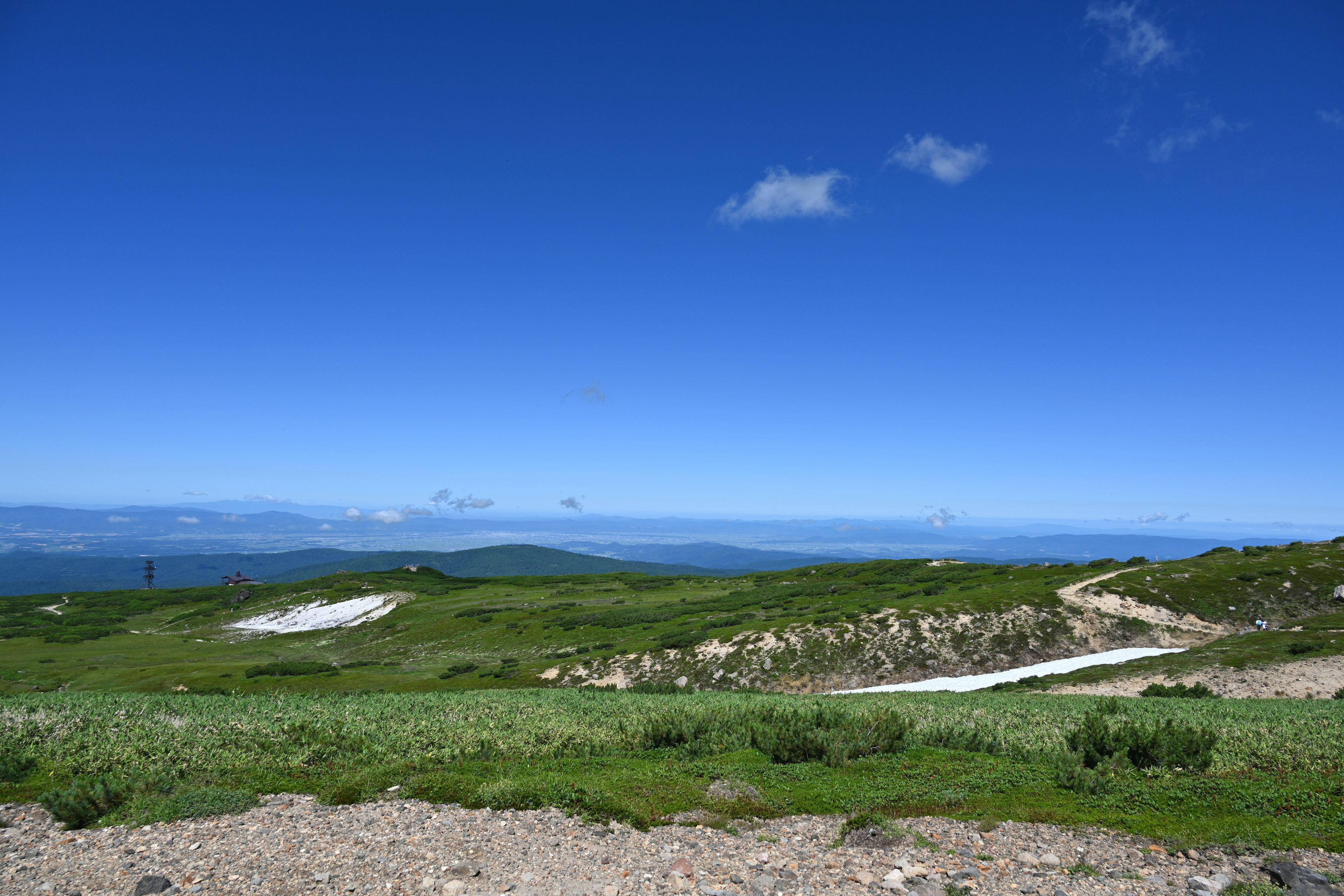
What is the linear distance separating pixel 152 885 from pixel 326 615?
99.3 metres

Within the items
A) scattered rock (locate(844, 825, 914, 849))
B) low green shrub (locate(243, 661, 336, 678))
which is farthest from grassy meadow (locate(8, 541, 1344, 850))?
low green shrub (locate(243, 661, 336, 678))

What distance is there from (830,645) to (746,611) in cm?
2229

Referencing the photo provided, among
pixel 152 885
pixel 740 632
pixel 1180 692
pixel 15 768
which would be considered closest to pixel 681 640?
pixel 740 632

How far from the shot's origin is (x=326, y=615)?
9581 centimetres

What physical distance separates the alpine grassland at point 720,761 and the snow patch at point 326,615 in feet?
250

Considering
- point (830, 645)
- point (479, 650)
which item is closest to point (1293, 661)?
point (830, 645)

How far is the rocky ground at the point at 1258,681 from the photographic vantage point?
31.6m

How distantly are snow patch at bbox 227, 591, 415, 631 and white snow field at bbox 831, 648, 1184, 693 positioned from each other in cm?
7729

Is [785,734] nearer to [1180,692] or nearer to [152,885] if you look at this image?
[152,885]

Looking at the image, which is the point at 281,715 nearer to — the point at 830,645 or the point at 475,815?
the point at 475,815

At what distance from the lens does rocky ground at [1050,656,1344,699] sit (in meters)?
31.6

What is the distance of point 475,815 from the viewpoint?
12750 millimetres

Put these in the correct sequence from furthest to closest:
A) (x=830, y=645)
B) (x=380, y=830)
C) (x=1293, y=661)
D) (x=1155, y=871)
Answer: (x=830, y=645), (x=1293, y=661), (x=380, y=830), (x=1155, y=871)

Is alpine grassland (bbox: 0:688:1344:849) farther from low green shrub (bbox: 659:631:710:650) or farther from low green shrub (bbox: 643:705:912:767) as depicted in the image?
low green shrub (bbox: 659:631:710:650)
